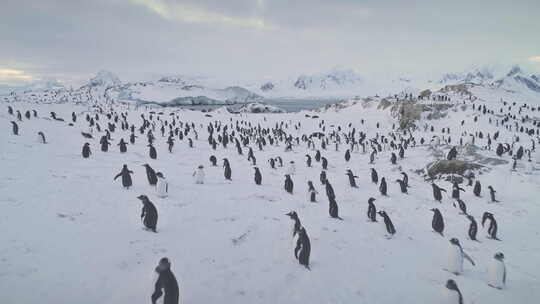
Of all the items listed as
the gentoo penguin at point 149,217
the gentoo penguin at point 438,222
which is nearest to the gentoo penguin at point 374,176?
the gentoo penguin at point 438,222

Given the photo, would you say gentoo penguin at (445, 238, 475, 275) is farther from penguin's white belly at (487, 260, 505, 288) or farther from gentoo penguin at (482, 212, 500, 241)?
gentoo penguin at (482, 212, 500, 241)

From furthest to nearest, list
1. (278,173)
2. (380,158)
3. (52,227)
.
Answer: (380,158) < (278,173) < (52,227)

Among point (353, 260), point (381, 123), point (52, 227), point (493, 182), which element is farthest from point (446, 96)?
point (52, 227)

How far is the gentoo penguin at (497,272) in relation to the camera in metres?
8.05

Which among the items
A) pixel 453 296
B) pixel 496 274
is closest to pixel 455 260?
pixel 496 274

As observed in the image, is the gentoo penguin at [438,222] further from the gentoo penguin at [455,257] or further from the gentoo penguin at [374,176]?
the gentoo penguin at [374,176]

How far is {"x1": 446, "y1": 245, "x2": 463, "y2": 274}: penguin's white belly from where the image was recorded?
8617 millimetres

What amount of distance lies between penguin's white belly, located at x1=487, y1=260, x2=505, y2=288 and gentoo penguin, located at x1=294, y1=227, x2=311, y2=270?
458cm

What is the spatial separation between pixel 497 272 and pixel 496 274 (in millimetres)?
68

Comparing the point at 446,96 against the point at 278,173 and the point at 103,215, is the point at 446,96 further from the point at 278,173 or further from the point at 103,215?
the point at 103,215

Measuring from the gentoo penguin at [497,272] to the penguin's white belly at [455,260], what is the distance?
64 cm

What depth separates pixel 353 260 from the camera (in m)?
8.95

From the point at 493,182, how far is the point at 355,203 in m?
9.05

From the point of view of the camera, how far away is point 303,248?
26.4 ft
